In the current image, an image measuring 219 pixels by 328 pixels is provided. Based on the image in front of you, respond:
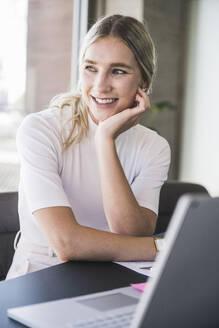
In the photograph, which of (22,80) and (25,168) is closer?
(25,168)

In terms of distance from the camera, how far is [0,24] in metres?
3.17

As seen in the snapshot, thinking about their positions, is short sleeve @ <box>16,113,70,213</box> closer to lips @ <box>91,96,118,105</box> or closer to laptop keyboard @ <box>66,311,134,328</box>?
Answer: lips @ <box>91,96,118,105</box>

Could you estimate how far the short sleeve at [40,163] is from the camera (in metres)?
1.39

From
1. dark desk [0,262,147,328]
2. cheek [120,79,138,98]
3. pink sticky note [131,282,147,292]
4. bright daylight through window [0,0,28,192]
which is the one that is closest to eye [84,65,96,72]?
cheek [120,79,138,98]

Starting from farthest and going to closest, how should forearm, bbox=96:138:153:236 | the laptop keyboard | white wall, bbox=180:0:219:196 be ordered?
white wall, bbox=180:0:219:196
forearm, bbox=96:138:153:236
the laptop keyboard

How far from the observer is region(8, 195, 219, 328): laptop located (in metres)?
0.58

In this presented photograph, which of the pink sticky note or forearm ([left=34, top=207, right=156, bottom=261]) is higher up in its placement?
the pink sticky note

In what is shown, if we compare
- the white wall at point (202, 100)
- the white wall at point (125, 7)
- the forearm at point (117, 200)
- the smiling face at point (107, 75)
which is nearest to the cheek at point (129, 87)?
the smiling face at point (107, 75)

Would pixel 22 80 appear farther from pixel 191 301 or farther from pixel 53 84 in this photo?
pixel 191 301

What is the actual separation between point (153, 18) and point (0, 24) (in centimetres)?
204

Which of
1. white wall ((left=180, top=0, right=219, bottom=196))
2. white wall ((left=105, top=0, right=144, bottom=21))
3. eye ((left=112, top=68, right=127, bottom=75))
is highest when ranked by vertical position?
white wall ((left=105, top=0, right=144, bottom=21))

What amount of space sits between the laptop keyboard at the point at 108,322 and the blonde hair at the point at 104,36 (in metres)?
0.86

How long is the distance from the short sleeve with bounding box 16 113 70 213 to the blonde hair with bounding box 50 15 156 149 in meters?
0.07

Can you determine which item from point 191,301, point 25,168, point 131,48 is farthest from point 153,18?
point 191,301
